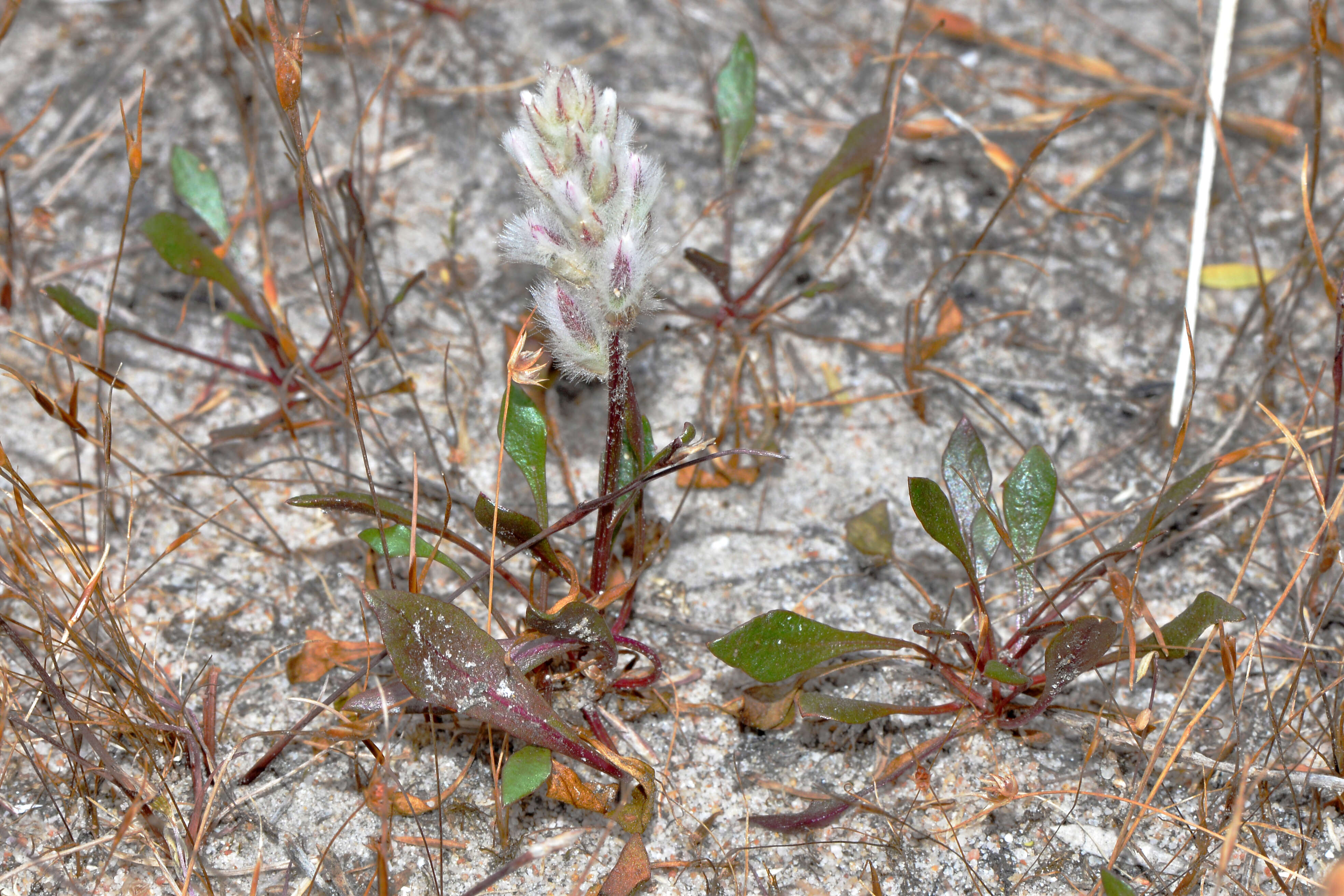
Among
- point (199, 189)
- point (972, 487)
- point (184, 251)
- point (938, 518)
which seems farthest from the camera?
point (199, 189)

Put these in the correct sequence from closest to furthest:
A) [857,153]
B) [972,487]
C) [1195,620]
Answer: [1195,620]
[972,487]
[857,153]

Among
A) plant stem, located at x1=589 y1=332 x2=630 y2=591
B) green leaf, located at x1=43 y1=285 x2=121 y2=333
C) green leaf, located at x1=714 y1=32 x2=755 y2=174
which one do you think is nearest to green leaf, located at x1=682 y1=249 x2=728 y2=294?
green leaf, located at x1=714 y1=32 x2=755 y2=174

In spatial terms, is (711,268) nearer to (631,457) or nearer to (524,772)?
(631,457)

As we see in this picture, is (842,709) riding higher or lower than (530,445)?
lower

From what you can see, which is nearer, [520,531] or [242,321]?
[520,531]

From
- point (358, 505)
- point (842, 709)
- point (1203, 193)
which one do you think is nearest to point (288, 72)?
point (358, 505)

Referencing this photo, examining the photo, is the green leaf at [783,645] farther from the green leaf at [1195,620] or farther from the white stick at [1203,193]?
the white stick at [1203,193]

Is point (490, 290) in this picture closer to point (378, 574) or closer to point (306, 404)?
point (306, 404)
